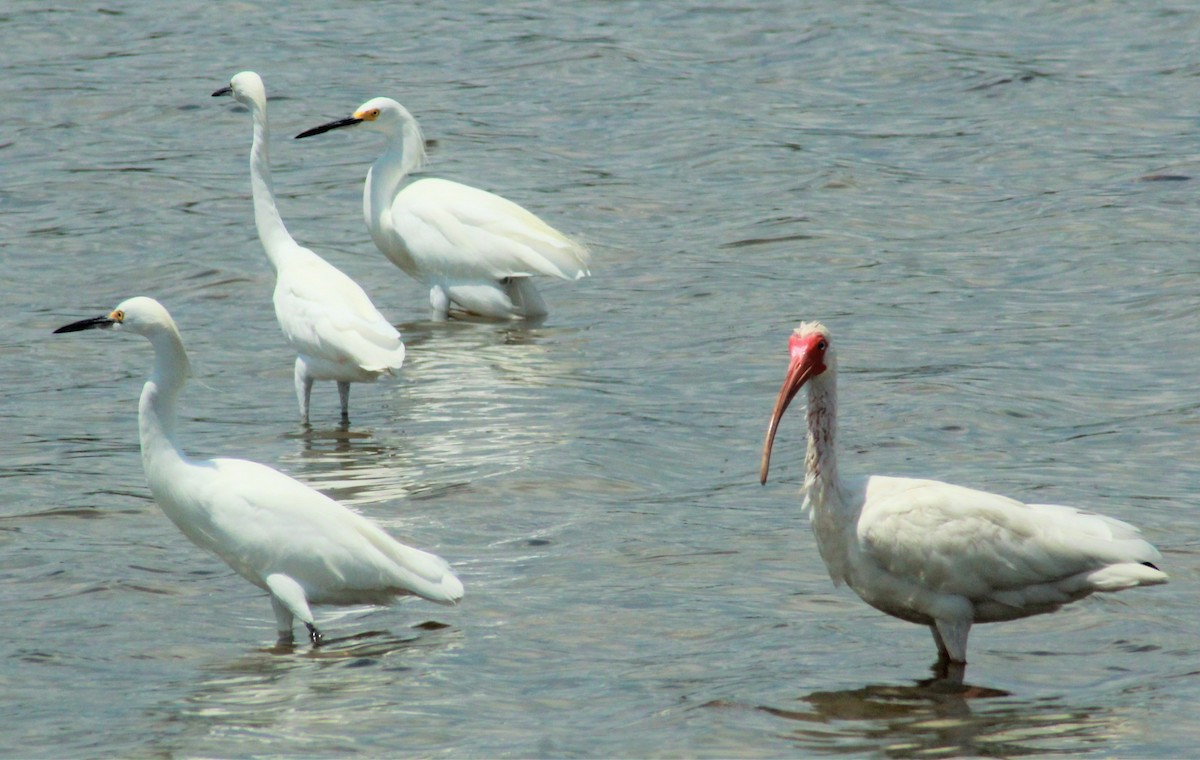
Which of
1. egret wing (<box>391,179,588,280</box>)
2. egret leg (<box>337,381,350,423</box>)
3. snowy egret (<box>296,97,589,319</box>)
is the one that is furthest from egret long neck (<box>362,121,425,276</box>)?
egret leg (<box>337,381,350,423</box>)

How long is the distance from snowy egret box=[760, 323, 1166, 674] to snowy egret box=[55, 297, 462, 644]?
1.49 meters

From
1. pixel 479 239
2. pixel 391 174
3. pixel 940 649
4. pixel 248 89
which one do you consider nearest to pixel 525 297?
pixel 479 239

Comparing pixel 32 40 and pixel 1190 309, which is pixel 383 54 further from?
pixel 1190 309

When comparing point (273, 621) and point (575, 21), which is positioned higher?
point (575, 21)

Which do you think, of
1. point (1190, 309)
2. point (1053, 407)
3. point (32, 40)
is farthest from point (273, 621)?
point (32, 40)

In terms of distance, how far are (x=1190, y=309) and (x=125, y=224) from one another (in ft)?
26.4

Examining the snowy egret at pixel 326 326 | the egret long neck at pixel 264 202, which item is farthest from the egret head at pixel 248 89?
the snowy egret at pixel 326 326

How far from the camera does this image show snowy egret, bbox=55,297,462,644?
6.93 m

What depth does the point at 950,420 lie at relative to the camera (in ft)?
31.0

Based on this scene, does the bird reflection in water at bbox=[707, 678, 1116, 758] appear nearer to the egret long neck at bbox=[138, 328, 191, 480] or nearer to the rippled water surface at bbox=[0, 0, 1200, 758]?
the rippled water surface at bbox=[0, 0, 1200, 758]

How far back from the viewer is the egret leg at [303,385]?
984 centimetres

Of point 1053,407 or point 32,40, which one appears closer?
point 1053,407

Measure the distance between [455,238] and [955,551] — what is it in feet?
21.4

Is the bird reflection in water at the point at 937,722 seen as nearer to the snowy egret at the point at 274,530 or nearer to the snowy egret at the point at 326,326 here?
the snowy egret at the point at 274,530
